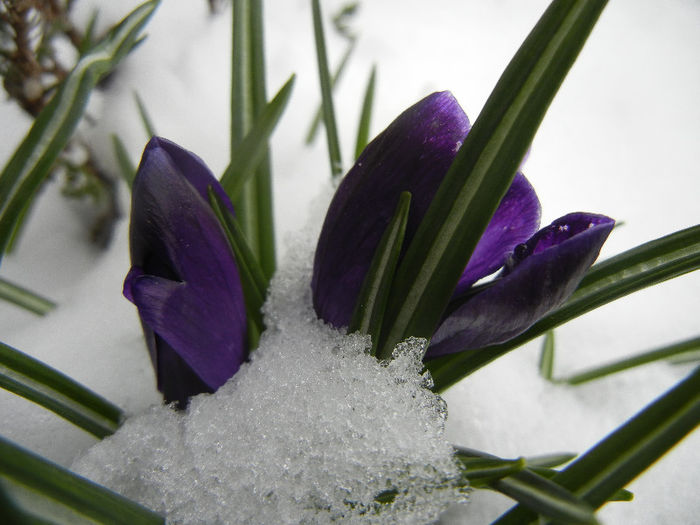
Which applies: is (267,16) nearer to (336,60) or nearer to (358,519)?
(336,60)

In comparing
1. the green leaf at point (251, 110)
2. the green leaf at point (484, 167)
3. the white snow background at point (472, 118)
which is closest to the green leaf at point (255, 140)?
the green leaf at point (251, 110)

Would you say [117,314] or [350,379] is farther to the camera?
[117,314]

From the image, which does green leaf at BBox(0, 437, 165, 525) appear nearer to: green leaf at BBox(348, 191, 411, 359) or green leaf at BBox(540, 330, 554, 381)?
green leaf at BBox(348, 191, 411, 359)

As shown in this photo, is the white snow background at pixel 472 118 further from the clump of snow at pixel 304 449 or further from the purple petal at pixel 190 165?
the purple petal at pixel 190 165

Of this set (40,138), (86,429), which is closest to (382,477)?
(86,429)

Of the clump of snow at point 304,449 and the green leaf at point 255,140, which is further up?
the green leaf at point 255,140

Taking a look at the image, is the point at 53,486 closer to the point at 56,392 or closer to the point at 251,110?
the point at 56,392

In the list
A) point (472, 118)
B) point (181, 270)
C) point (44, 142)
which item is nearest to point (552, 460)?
point (181, 270)
